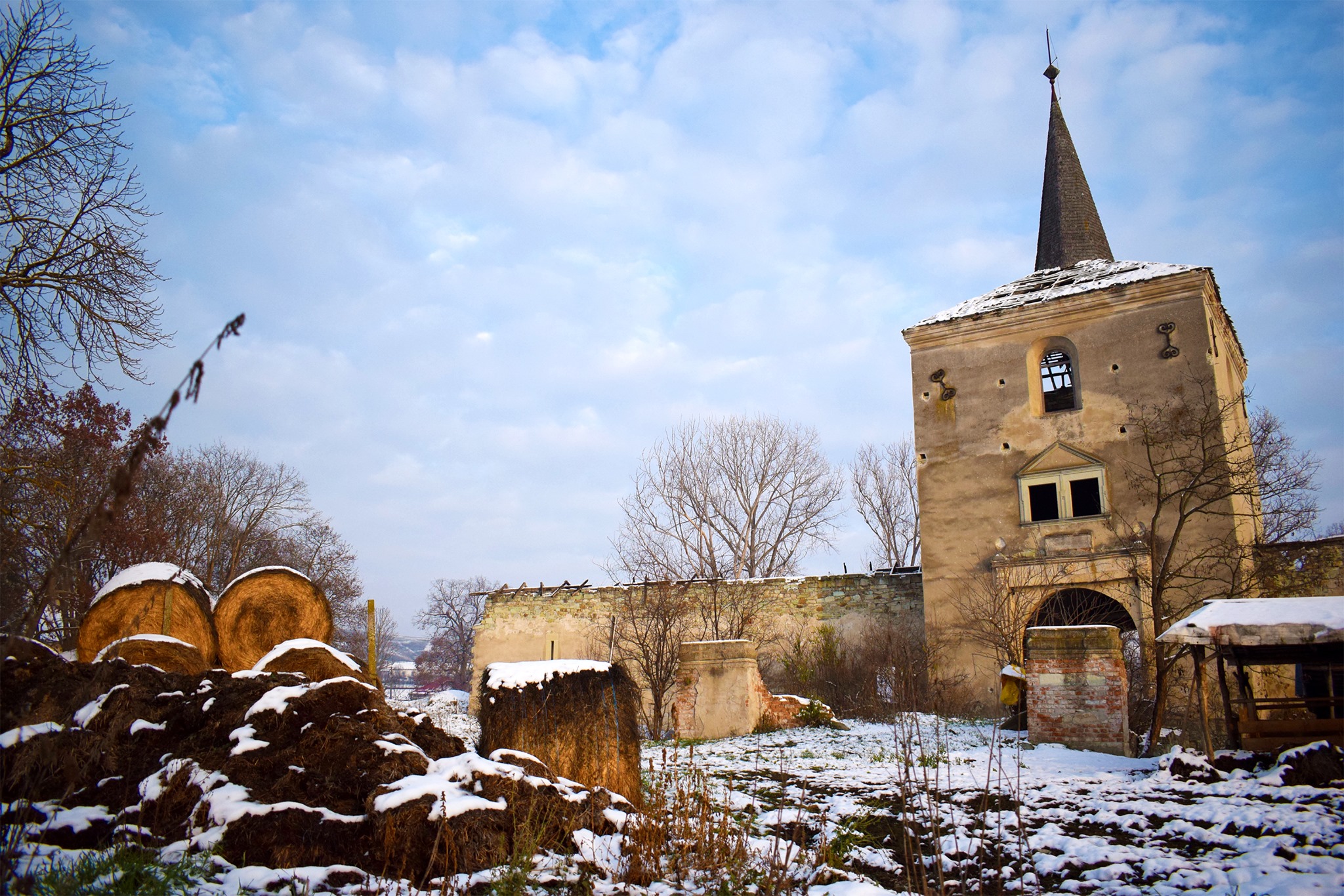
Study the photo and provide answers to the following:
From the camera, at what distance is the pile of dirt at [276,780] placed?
484cm

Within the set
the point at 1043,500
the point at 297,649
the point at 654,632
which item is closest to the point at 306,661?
the point at 297,649

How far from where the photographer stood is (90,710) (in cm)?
580

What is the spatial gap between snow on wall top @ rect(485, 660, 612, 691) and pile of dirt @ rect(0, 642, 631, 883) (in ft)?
3.14

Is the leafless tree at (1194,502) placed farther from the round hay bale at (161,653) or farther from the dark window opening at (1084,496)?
the round hay bale at (161,653)

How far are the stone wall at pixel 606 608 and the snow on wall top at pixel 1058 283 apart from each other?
6994mm

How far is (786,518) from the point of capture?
3394 cm

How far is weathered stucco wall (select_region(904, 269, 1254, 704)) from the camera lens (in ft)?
61.0

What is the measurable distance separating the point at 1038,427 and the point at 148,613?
719 inches

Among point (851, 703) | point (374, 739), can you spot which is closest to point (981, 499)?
point (851, 703)

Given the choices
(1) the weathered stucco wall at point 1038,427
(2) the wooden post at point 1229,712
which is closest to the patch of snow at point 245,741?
(2) the wooden post at point 1229,712

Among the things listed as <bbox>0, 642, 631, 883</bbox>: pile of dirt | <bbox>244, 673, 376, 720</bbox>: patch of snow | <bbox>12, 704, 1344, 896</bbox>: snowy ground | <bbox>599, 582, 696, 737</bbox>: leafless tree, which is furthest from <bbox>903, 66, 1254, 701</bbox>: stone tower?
<bbox>244, 673, 376, 720</bbox>: patch of snow

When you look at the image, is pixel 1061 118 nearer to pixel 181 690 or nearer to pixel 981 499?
pixel 981 499

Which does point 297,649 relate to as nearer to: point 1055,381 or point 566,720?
point 566,720

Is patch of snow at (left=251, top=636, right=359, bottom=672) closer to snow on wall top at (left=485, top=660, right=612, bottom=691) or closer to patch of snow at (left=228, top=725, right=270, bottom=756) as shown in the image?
snow on wall top at (left=485, top=660, right=612, bottom=691)
